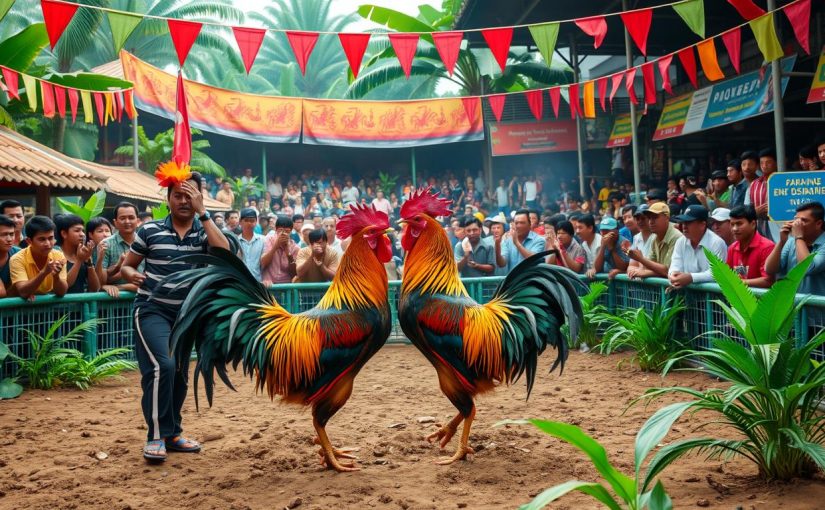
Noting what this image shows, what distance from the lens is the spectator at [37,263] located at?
5.62 metres

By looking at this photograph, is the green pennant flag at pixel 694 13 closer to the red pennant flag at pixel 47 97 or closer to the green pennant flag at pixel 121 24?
the green pennant flag at pixel 121 24

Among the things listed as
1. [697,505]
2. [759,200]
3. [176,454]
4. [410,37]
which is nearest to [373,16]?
[410,37]

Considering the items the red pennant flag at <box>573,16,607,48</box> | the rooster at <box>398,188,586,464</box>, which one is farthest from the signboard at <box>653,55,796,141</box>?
the rooster at <box>398,188,586,464</box>

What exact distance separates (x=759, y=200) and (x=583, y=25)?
311 centimetres

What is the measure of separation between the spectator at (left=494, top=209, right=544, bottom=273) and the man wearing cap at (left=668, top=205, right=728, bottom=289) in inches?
78.1

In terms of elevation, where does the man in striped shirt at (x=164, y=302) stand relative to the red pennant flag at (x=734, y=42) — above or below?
below

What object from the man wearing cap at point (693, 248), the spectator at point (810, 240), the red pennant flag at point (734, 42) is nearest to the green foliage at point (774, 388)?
the spectator at point (810, 240)

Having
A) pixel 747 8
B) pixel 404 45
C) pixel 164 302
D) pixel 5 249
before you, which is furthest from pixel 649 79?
pixel 5 249

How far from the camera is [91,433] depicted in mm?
4773

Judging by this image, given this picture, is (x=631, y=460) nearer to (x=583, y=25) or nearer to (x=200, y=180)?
(x=200, y=180)

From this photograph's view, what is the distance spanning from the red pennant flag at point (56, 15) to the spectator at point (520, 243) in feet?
17.1

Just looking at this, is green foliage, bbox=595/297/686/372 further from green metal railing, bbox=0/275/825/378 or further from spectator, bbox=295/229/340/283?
spectator, bbox=295/229/340/283

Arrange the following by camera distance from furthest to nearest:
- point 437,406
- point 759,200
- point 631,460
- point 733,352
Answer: point 759,200, point 437,406, point 631,460, point 733,352

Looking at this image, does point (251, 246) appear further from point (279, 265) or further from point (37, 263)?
point (37, 263)
